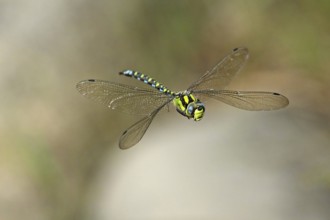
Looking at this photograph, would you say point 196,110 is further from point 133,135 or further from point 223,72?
point 223,72

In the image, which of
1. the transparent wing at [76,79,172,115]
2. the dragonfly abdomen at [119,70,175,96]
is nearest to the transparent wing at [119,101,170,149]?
the transparent wing at [76,79,172,115]

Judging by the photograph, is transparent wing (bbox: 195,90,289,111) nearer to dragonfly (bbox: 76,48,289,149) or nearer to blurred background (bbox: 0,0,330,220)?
dragonfly (bbox: 76,48,289,149)

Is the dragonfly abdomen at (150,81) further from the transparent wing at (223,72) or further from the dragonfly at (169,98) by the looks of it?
the transparent wing at (223,72)

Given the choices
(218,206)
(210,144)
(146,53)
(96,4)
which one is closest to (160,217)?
(218,206)

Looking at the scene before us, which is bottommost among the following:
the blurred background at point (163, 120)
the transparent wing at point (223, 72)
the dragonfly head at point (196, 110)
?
the dragonfly head at point (196, 110)

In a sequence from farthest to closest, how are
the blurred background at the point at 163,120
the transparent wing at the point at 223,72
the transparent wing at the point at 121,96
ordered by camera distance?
the blurred background at the point at 163,120 → the transparent wing at the point at 223,72 → the transparent wing at the point at 121,96

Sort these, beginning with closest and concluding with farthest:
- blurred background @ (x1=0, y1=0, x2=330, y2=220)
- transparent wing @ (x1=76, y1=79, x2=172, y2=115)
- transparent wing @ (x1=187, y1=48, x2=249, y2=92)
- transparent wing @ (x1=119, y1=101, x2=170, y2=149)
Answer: transparent wing @ (x1=119, y1=101, x2=170, y2=149) → transparent wing @ (x1=76, y1=79, x2=172, y2=115) → transparent wing @ (x1=187, y1=48, x2=249, y2=92) → blurred background @ (x1=0, y1=0, x2=330, y2=220)

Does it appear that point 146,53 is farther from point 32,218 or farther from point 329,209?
point 329,209

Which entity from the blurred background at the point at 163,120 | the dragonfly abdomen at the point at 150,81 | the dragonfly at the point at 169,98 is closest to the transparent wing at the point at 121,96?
the dragonfly at the point at 169,98
